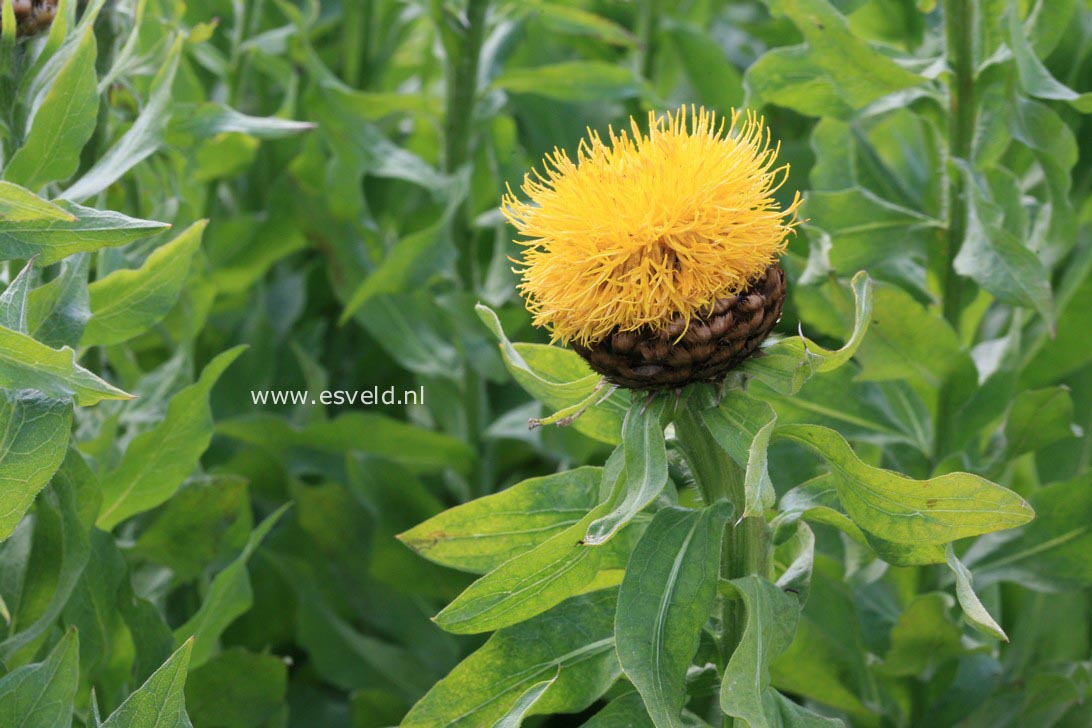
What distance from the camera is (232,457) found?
2371mm

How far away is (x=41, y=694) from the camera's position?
4.02 ft

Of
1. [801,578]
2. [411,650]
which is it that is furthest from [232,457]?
[801,578]

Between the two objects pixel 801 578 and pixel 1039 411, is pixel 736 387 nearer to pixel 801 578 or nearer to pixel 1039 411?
pixel 801 578

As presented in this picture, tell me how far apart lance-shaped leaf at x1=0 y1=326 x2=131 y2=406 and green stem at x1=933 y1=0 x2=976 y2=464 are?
1.16 m

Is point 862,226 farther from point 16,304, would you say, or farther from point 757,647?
point 16,304

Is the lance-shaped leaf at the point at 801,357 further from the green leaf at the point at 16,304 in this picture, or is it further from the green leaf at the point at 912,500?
the green leaf at the point at 16,304

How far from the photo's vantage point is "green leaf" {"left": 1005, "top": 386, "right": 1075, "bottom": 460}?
167 cm

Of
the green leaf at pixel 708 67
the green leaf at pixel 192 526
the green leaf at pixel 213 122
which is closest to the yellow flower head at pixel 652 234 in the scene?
the green leaf at pixel 213 122

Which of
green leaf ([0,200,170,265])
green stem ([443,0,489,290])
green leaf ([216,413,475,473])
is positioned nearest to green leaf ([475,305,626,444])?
green leaf ([0,200,170,265])

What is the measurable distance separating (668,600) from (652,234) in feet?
1.14

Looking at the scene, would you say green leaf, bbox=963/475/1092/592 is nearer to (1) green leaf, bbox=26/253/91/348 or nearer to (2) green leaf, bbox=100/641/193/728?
(2) green leaf, bbox=100/641/193/728

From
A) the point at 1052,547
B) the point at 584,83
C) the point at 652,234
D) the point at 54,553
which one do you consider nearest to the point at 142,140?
the point at 54,553

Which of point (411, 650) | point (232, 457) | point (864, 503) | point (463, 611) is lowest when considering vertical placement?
point (411, 650)

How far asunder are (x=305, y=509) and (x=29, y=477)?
1.06m
